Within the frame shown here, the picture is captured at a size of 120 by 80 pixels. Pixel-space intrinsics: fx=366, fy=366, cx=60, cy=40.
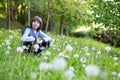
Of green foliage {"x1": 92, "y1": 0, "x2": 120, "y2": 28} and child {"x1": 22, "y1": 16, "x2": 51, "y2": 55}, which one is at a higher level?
child {"x1": 22, "y1": 16, "x2": 51, "y2": 55}

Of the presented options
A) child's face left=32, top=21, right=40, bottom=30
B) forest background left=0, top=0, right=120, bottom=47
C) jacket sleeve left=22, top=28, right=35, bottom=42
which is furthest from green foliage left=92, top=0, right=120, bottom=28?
jacket sleeve left=22, top=28, right=35, bottom=42

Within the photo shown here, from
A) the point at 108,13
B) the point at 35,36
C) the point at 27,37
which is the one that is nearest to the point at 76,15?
the point at 108,13

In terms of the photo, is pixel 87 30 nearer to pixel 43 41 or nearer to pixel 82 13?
pixel 82 13

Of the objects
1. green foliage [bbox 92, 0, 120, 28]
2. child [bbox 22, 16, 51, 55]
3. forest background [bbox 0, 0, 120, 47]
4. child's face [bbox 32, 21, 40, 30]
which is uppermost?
child's face [bbox 32, 21, 40, 30]

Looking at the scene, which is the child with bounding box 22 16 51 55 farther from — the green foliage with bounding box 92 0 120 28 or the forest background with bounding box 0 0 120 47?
the green foliage with bounding box 92 0 120 28

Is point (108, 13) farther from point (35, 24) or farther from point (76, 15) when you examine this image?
point (76, 15)

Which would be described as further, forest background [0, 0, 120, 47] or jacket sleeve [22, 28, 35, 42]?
forest background [0, 0, 120, 47]

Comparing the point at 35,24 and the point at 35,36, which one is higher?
the point at 35,24

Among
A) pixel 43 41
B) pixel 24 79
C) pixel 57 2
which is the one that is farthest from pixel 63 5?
pixel 24 79

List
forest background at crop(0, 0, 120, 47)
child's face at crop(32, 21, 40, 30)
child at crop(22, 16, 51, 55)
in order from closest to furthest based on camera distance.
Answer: child at crop(22, 16, 51, 55) → child's face at crop(32, 21, 40, 30) → forest background at crop(0, 0, 120, 47)

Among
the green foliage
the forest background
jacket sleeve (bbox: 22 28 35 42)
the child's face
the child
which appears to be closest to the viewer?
jacket sleeve (bbox: 22 28 35 42)

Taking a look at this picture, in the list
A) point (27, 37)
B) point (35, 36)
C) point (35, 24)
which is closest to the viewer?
point (27, 37)

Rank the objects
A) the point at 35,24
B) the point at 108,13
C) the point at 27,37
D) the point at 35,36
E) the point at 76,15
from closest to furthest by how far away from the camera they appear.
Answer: the point at 27,37 → the point at 35,24 → the point at 35,36 → the point at 108,13 → the point at 76,15

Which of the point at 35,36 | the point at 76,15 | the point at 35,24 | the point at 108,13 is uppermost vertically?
the point at 35,24
